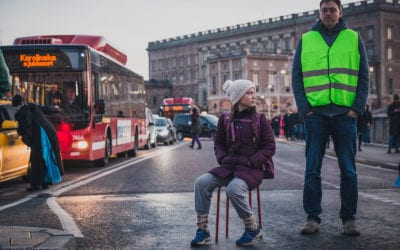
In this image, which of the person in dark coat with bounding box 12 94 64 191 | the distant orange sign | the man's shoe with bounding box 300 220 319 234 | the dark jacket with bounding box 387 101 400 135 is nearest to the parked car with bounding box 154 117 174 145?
the dark jacket with bounding box 387 101 400 135

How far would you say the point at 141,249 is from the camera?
5.79 m

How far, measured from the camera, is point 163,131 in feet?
119

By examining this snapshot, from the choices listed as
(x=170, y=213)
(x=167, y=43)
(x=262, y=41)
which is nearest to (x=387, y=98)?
(x=262, y=41)

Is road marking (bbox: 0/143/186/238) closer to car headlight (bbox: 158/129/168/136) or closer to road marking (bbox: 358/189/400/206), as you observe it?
road marking (bbox: 358/189/400/206)

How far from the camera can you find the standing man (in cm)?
657

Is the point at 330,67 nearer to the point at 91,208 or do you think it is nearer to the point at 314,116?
the point at 314,116

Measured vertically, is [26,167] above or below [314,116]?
below

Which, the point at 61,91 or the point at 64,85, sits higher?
the point at 64,85

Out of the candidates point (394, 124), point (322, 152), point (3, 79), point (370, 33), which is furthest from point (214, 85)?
point (3, 79)

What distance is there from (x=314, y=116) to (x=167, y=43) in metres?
151

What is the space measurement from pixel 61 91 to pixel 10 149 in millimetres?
4505

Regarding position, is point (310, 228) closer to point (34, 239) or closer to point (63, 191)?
point (34, 239)

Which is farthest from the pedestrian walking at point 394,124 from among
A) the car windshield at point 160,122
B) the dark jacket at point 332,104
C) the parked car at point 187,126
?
the parked car at point 187,126

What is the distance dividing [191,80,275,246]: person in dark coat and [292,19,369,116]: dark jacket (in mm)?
624
